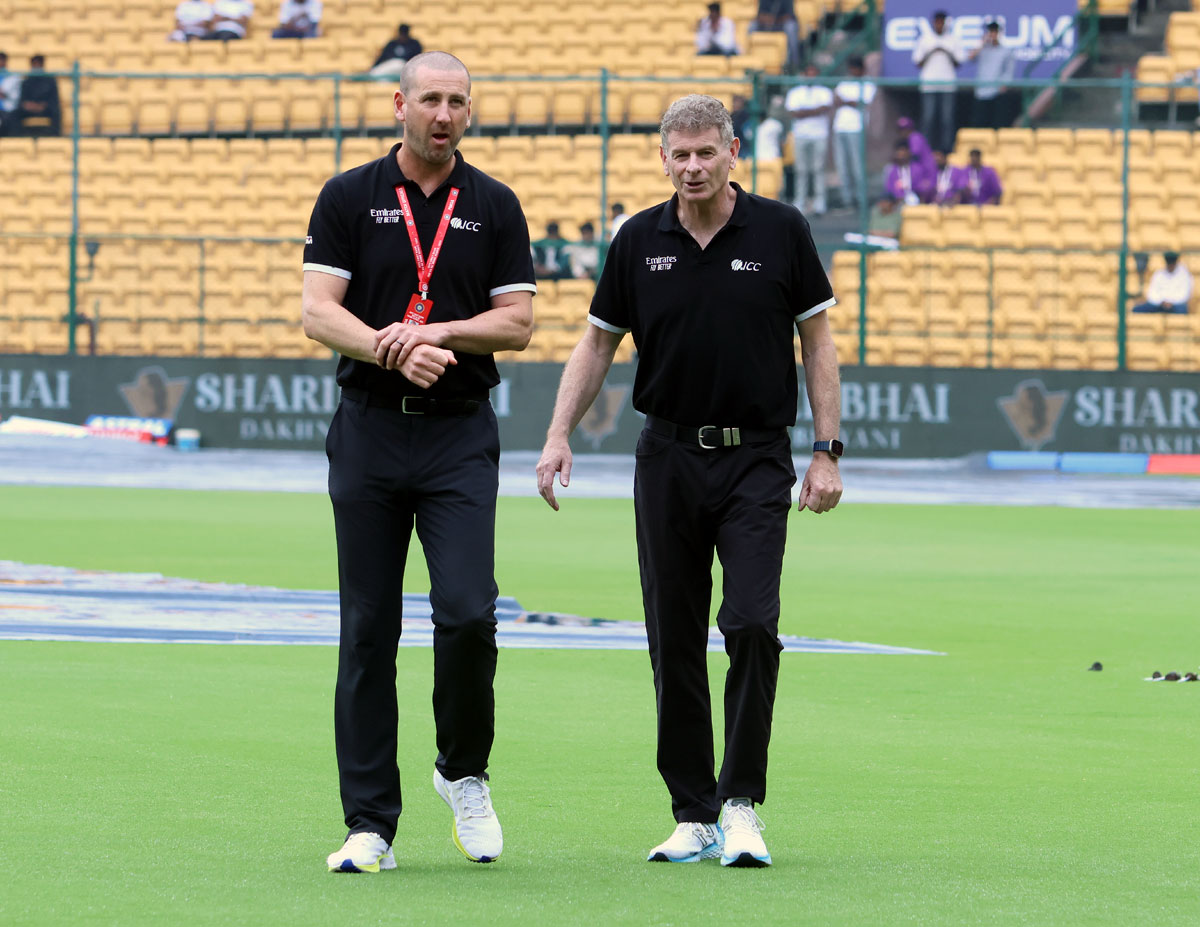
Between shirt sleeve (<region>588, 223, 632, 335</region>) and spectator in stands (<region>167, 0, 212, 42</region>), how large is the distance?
29.0 meters

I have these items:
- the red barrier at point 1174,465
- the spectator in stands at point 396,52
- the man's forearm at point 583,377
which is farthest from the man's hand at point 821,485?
the spectator in stands at point 396,52

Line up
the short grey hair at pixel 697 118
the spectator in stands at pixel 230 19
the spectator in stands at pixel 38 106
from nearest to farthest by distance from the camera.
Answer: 1. the short grey hair at pixel 697 118
2. the spectator in stands at pixel 38 106
3. the spectator in stands at pixel 230 19

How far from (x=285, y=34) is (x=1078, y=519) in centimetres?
1838

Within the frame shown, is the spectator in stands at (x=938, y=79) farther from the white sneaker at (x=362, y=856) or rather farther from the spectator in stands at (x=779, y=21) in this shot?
the white sneaker at (x=362, y=856)

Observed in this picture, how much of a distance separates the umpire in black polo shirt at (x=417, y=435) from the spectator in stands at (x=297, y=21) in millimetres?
28680

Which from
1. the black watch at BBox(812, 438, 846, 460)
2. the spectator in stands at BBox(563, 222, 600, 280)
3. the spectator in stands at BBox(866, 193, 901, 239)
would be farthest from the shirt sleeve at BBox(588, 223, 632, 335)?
the spectator in stands at BBox(866, 193, 901, 239)

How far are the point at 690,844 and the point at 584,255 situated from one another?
21.9 metres

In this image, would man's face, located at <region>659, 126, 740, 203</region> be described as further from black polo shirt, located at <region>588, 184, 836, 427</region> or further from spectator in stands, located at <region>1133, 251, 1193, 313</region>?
spectator in stands, located at <region>1133, 251, 1193, 313</region>

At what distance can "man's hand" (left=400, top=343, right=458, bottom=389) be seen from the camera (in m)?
5.45

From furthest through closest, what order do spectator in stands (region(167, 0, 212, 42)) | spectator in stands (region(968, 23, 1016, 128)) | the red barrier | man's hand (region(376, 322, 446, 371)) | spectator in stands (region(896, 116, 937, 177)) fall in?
spectator in stands (region(167, 0, 212, 42)) < spectator in stands (region(968, 23, 1016, 128)) < spectator in stands (region(896, 116, 937, 177)) < the red barrier < man's hand (region(376, 322, 446, 371))

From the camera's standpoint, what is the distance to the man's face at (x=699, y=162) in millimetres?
5793

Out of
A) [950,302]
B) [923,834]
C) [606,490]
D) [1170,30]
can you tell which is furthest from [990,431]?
[923,834]

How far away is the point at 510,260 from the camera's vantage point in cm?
582

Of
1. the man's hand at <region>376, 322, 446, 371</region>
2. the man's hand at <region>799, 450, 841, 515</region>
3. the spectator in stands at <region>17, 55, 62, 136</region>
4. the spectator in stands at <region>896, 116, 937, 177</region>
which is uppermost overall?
the spectator in stands at <region>17, 55, 62, 136</region>
